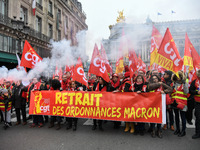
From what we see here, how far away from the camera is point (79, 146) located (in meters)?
3.76

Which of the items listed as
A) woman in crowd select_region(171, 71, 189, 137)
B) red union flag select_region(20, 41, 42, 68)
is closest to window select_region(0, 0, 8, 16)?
red union flag select_region(20, 41, 42, 68)

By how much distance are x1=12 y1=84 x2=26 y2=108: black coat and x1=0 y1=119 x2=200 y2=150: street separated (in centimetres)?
94

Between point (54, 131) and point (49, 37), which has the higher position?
point (49, 37)

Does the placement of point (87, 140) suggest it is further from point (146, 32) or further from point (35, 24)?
point (146, 32)

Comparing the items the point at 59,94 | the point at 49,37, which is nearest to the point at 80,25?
the point at 49,37

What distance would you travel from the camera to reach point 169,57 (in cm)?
450

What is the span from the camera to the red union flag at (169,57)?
4352mm

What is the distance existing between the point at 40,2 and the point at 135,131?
915 inches

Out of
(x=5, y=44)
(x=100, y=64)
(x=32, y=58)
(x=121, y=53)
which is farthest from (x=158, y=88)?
(x=5, y=44)

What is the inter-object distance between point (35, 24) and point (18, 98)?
17.5 metres

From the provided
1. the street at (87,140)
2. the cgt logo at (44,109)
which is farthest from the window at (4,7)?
the street at (87,140)

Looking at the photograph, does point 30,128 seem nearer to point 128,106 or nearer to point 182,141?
point 128,106

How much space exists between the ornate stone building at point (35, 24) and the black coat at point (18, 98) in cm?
628

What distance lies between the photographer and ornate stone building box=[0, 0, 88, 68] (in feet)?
46.5
